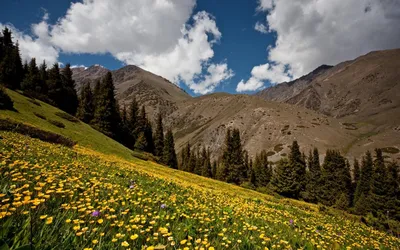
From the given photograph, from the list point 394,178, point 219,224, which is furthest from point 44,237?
point 394,178

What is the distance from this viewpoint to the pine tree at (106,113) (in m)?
57.9

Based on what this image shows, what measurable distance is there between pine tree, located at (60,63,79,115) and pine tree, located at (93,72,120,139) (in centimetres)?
1344

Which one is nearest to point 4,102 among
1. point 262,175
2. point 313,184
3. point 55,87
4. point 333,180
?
point 55,87

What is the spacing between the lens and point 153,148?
269ft

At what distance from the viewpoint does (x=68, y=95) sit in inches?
2778

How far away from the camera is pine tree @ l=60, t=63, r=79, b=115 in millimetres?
67375

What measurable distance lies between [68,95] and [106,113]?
2150 cm

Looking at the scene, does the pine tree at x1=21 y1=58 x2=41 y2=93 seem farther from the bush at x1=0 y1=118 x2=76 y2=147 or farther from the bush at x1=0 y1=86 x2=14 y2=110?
the bush at x1=0 y1=118 x2=76 y2=147

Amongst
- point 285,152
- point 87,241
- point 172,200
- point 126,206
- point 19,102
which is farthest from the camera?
point 285,152

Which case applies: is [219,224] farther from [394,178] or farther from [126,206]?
[394,178]

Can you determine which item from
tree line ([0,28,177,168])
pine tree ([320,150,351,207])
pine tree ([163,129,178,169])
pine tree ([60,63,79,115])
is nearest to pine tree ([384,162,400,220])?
pine tree ([320,150,351,207])

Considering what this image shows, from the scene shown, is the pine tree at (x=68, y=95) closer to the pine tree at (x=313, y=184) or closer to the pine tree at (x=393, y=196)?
the pine tree at (x=313, y=184)

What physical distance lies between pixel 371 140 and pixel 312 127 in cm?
4420

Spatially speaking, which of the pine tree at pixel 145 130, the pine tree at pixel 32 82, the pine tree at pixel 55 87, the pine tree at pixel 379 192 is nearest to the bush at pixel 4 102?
the pine tree at pixel 32 82
